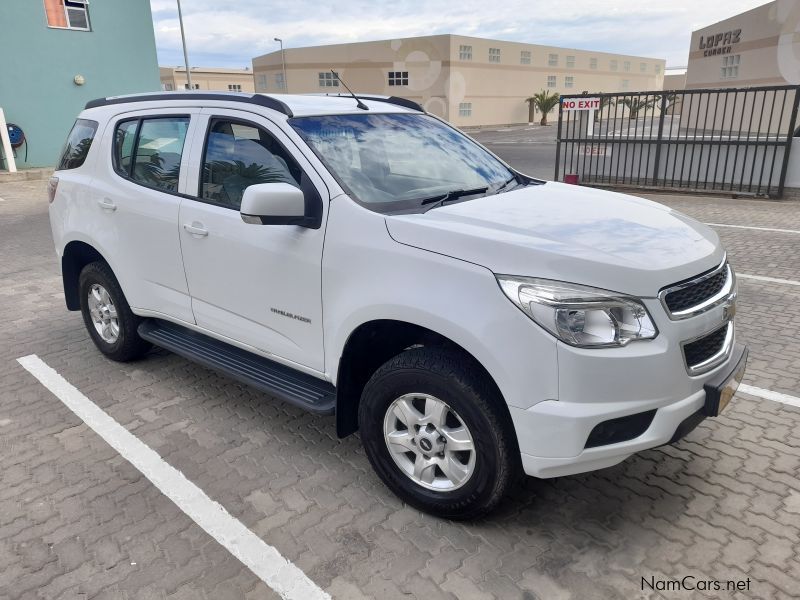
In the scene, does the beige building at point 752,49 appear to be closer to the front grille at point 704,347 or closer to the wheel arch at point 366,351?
the front grille at point 704,347

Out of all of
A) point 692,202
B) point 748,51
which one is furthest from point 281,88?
point 692,202

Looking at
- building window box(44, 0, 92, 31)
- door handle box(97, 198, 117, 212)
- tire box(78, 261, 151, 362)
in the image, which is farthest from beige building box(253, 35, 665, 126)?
door handle box(97, 198, 117, 212)

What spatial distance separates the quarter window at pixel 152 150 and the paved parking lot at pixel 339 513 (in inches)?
58.2

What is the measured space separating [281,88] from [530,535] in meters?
60.2

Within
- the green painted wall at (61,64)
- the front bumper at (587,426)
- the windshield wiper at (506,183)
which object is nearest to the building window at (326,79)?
the green painted wall at (61,64)

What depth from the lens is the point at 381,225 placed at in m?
2.71

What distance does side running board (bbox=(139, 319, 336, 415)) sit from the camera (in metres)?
3.12

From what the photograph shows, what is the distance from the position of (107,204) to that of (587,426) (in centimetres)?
353

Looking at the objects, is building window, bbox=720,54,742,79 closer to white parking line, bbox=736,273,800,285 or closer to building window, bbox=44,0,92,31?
white parking line, bbox=736,273,800,285

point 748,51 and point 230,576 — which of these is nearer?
point 230,576

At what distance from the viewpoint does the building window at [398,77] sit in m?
50.8

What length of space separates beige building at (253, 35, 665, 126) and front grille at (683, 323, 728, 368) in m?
48.3

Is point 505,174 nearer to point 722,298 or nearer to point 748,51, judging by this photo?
point 722,298

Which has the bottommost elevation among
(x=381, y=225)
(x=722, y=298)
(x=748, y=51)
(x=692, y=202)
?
(x=692, y=202)
